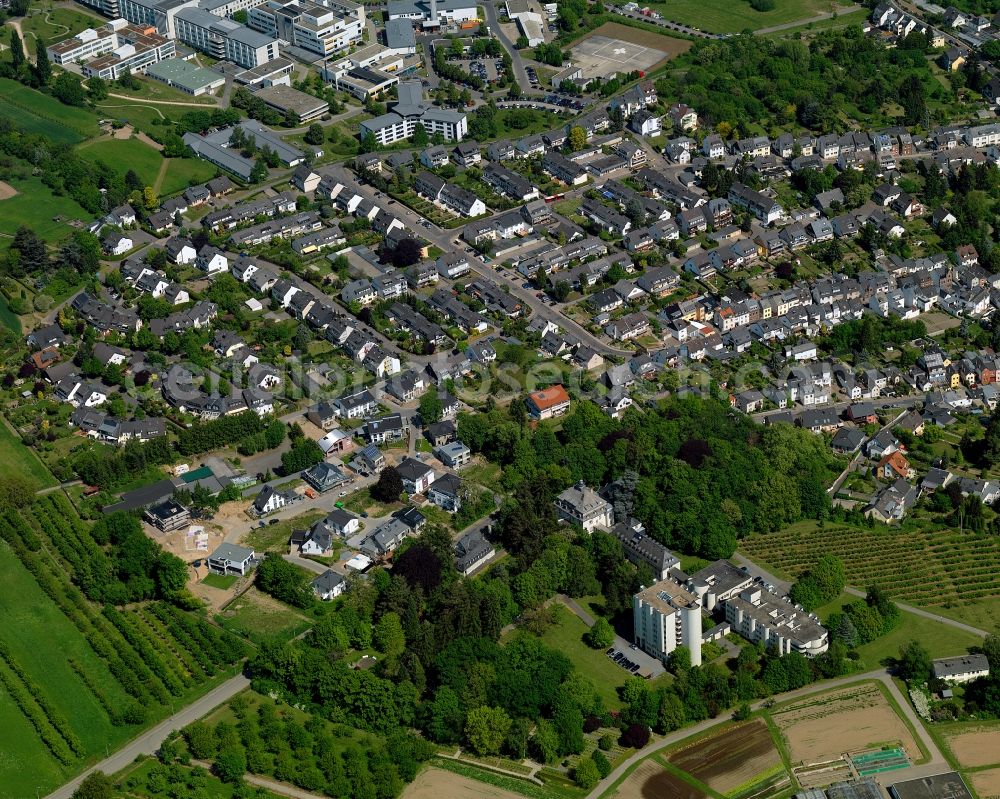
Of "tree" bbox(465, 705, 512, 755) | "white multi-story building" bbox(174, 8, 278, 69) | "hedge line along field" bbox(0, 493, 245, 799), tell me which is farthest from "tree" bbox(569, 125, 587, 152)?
"tree" bbox(465, 705, 512, 755)

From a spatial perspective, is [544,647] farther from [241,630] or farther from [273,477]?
[273,477]

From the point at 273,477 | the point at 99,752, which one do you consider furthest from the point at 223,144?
the point at 99,752

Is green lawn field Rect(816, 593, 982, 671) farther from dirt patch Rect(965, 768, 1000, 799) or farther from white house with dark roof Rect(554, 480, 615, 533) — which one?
white house with dark roof Rect(554, 480, 615, 533)

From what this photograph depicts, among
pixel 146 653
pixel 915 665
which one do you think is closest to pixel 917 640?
pixel 915 665

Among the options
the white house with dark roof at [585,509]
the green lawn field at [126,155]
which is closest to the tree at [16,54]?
the green lawn field at [126,155]

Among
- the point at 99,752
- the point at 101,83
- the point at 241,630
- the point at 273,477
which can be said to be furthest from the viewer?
the point at 101,83

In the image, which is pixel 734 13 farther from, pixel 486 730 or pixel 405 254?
pixel 486 730

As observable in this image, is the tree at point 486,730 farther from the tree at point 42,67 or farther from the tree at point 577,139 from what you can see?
the tree at point 42,67
